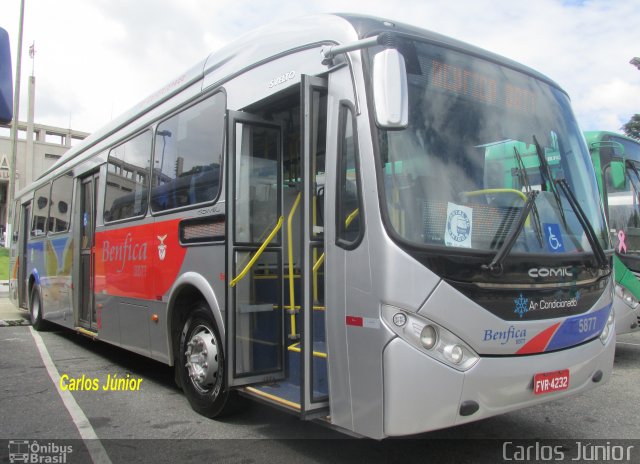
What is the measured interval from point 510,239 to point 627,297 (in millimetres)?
4665

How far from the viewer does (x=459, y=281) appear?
323 cm

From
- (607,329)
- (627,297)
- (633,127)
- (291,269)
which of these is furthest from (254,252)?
(633,127)

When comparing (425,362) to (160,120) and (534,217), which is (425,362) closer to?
(534,217)

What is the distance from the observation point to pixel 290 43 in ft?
13.6

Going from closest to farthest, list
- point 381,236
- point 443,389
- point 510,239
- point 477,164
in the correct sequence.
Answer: point 443,389 → point 381,236 → point 510,239 → point 477,164

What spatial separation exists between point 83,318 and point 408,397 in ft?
21.4

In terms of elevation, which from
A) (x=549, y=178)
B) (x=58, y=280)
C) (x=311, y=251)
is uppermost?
(x=549, y=178)

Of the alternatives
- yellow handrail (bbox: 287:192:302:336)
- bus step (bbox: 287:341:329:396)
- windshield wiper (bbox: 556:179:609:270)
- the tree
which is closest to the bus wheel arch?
yellow handrail (bbox: 287:192:302:336)

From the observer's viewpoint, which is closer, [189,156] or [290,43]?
[290,43]

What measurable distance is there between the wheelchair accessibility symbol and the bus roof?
1.25 meters

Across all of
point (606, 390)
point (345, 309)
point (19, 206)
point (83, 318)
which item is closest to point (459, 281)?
point (345, 309)

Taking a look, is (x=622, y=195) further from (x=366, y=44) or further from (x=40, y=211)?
(x=40, y=211)

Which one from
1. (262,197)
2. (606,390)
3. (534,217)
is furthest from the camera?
(606,390)

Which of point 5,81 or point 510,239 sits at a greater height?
point 5,81
